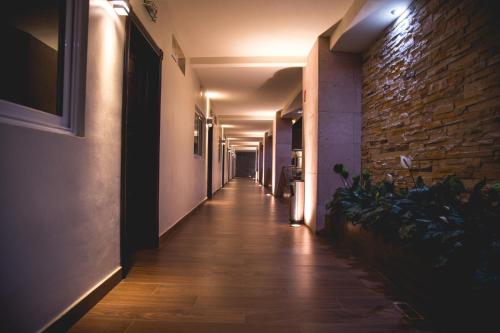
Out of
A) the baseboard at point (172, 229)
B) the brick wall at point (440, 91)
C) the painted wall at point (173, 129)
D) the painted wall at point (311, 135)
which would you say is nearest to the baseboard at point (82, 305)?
the baseboard at point (172, 229)

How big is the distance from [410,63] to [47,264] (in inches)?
144

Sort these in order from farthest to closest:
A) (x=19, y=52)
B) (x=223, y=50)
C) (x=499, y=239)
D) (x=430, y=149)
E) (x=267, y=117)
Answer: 1. (x=267, y=117)
2. (x=223, y=50)
3. (x=430, y=149)
4. (x=499, y=239)
5. (x=19, y=52)

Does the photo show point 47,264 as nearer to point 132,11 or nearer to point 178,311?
point 178,311

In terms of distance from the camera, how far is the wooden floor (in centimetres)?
184

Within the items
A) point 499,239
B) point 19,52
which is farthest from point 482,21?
point 19,52

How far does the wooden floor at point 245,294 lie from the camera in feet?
6.05

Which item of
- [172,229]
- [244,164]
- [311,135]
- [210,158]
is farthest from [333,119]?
[244,164]

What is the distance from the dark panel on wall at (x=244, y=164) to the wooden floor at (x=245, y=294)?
2743cm

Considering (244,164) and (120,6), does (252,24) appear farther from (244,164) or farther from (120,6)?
(244,164)

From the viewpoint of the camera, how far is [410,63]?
3.28m

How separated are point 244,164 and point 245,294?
29.0m

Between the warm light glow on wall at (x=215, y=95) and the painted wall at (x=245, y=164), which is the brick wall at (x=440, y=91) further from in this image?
the painted wall at (x=245, y=164)

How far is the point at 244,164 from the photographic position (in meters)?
31.3

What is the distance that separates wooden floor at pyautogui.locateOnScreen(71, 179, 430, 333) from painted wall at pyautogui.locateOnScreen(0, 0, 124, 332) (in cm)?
33
